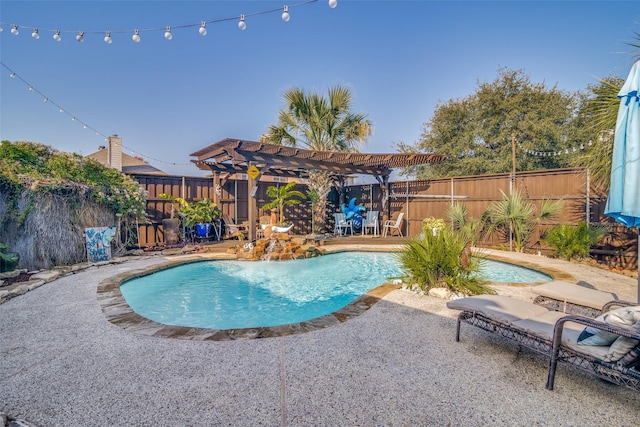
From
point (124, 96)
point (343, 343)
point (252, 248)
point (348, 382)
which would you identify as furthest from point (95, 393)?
point (124, 96)

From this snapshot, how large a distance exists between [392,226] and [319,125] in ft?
15.0

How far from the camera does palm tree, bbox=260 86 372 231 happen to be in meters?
10.7

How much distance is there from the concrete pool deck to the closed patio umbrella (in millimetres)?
1370

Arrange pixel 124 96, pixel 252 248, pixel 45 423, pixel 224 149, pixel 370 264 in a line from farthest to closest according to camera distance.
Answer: pixel 124 96
pixel 224 149
pixel 252 248
pixel 370 264
pixel 45 423

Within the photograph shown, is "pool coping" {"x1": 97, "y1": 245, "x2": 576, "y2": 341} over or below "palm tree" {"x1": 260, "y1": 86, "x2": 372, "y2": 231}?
below

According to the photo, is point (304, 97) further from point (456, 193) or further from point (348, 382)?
point (348, 382)

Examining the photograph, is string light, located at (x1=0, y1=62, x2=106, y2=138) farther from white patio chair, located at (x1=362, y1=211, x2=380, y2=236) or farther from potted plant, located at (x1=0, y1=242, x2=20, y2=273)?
white patio chair, located at (x1=362, y1=211, x2=380, y2=236)

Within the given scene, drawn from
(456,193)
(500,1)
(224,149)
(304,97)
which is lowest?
(456,193)

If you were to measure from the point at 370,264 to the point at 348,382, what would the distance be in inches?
206

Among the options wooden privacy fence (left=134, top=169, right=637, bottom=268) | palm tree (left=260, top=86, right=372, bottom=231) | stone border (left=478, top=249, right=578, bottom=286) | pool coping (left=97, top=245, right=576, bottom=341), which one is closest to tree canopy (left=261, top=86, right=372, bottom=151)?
palm tree (left=260, top=86, right=372, bottom=231)

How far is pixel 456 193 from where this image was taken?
955cm

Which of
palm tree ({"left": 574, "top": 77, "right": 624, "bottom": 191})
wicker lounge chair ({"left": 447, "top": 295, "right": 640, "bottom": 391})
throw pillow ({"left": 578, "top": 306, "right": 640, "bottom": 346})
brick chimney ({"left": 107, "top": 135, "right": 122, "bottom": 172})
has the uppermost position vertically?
brick chimney ({"left": 107, "top": 135, "right": 122, "bottom": 172})

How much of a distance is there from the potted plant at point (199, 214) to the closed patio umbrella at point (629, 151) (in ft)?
29.7

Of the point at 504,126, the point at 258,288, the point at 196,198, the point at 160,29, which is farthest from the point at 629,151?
the point at 504,126
